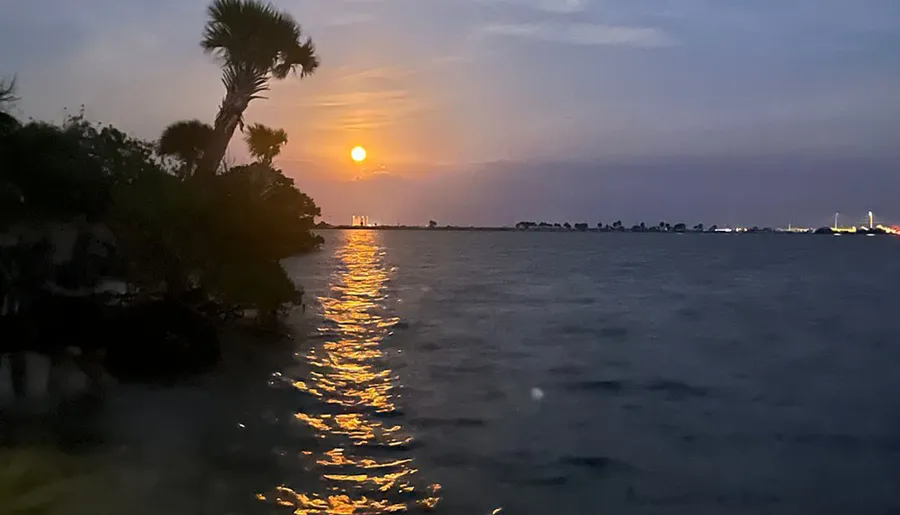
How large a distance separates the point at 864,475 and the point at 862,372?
12.2 m

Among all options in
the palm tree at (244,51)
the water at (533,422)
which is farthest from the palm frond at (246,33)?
the water at (533,422)

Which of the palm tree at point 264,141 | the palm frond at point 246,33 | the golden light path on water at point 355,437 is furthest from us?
the palm tree at point 264,141

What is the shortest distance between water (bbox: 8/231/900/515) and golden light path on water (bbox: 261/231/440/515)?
6 centimetres

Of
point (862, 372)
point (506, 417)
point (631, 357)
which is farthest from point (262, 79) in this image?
point (862, 372)

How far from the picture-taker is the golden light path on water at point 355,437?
11484 mm

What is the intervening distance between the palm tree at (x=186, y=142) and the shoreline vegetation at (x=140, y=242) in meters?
0.06

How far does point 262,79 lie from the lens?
78.7 ft

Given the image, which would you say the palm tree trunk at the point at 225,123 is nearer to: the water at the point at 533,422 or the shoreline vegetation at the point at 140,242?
the shoreline vegetation at the point at 140,242

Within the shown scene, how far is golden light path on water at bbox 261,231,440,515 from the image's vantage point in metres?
11.5

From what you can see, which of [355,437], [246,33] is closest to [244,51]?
[246,33]

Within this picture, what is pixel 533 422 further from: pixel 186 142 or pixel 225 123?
pixel 186 142

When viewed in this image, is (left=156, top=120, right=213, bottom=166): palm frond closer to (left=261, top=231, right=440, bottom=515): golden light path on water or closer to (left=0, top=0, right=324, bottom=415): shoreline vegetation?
(left=0, top=0, right=324, bottom=415): shoreline vegetation

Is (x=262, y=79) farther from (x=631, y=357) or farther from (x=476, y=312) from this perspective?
(x=476, y=312)

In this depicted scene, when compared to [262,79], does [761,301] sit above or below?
below
